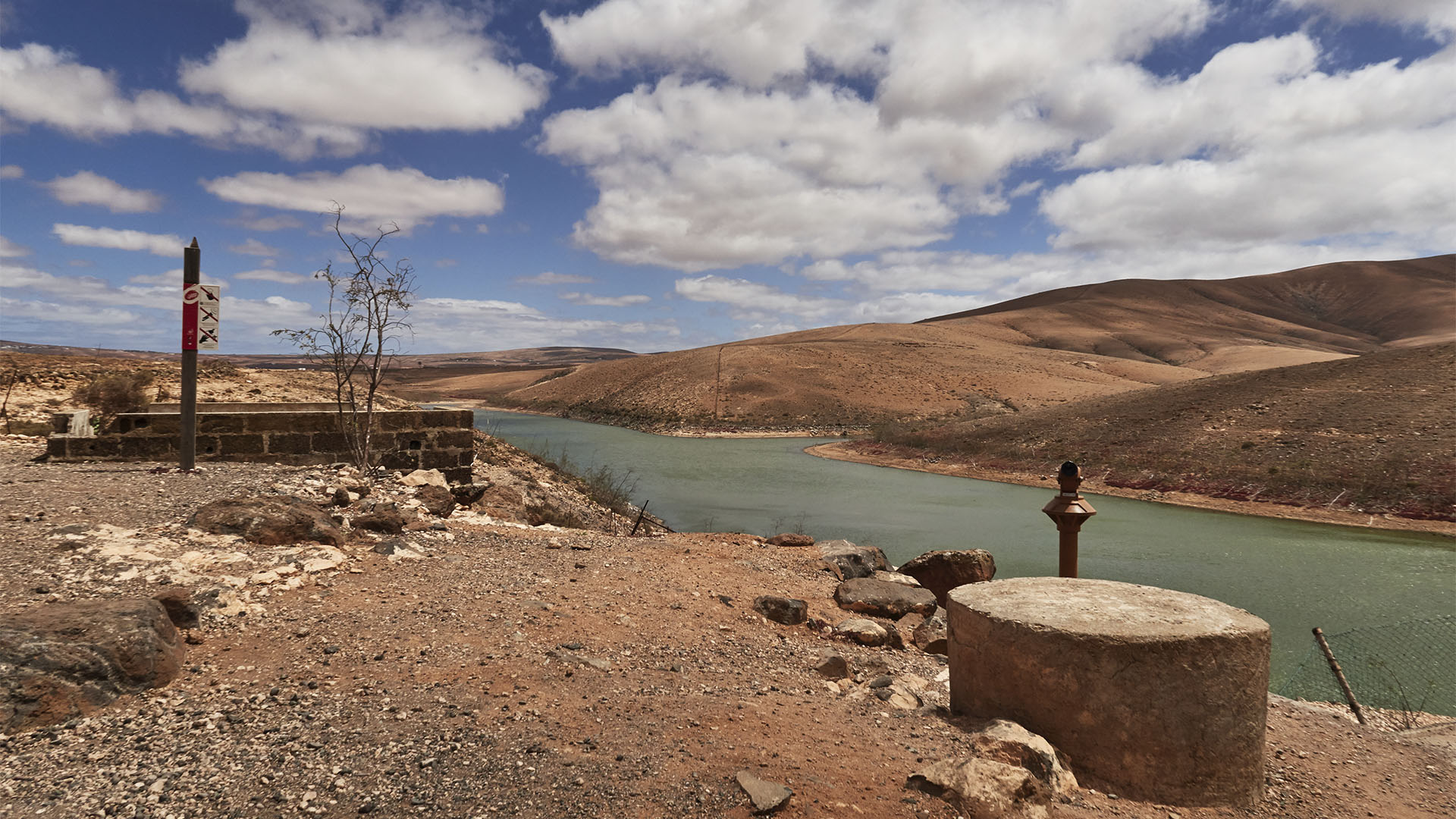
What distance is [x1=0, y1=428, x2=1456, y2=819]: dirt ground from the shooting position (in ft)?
12.3

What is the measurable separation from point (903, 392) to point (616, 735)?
63985 mm

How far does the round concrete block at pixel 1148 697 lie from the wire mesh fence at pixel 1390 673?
5537 mm

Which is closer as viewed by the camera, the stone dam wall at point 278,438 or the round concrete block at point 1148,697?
A: the round concrete block at point 1148,697

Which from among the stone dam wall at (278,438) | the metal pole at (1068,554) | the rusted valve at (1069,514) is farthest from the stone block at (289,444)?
the metal pole at (1068,554)

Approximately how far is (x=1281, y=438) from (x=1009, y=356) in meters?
53.9

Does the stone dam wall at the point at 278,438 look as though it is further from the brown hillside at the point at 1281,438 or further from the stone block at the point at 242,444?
the brown hillside at the point at 1281,438

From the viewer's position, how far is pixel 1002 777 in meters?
4.01

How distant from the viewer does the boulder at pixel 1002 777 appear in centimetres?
394

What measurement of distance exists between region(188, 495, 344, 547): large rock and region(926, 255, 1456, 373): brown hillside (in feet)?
339

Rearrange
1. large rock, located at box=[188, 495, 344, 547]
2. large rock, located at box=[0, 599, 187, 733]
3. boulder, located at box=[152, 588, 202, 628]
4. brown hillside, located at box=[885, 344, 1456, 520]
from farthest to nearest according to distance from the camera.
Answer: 1. brown hillside, located at box=[885, 344, 1456, 520]
2. large rock, located at box=[188, 495, 344, 547]
3. boulder, located at box=[152, 588, 202, 628]
4. large rock, located at box=[0, 599, 187, 733]

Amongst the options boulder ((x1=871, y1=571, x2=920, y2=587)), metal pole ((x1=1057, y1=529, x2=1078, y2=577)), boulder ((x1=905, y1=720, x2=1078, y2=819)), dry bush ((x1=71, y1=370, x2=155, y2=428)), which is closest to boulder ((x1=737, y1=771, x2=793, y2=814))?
Result: boulder ((x1=905, y1=720, x2=1078, y2=819))

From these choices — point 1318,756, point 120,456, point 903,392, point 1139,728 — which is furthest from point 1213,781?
point 903,392

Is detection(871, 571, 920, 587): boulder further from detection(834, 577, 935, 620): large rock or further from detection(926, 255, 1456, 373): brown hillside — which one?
detection(926, 255, 1456, 373): brown hillside

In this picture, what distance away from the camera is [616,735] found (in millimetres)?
4551
